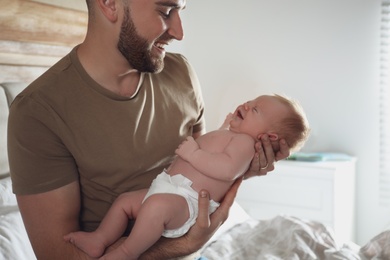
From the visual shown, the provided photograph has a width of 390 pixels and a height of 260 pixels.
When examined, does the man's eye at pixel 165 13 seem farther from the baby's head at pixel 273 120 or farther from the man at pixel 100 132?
the baby's head at pixel 273 120

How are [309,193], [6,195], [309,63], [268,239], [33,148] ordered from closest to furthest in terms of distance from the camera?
[33,148] → [6,195] → [268,239] → [309,193] → [309,63]

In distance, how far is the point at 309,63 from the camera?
12.7ft

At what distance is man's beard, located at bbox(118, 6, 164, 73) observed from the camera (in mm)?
1683

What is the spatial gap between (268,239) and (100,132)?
96cm

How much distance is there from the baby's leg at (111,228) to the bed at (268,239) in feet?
1.26

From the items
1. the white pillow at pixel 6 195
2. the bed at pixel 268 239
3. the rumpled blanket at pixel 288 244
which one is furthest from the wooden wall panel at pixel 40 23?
the rumpled blanket at pixel 288 244

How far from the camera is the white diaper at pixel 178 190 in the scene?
5.29 feet

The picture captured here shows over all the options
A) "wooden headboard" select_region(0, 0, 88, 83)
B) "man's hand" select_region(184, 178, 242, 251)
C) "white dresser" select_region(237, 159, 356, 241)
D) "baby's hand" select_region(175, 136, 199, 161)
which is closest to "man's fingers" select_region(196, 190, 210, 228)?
"man's hand" select_region(184, 178, 242, 251)

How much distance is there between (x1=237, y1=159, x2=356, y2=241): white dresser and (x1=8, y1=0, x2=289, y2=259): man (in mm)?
1742

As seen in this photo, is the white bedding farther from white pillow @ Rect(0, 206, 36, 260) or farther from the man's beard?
the man's beard

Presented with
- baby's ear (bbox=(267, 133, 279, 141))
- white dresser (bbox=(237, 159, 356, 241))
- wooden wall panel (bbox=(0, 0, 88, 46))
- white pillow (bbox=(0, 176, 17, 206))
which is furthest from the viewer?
white dresser (bbox=(237, 159, 356, 241))

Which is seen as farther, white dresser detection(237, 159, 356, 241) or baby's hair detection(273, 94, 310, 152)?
white dresser detection(237, 159, 356, 241)

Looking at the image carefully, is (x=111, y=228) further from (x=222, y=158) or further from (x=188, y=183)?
(x=222, y=158)

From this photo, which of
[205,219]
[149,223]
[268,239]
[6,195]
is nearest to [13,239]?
[6,195]
